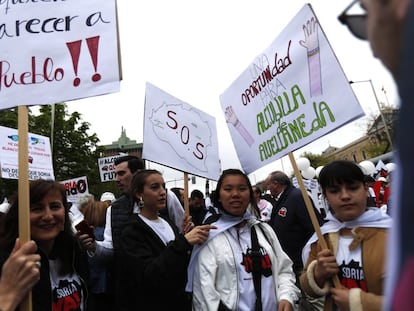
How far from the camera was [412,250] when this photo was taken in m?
0.50

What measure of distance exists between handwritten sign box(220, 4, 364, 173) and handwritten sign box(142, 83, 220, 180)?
656mm

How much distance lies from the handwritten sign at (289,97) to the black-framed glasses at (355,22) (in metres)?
1.67

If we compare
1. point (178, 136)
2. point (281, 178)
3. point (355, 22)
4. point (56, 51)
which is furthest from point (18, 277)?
point (281, 178)

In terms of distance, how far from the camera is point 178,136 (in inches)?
160

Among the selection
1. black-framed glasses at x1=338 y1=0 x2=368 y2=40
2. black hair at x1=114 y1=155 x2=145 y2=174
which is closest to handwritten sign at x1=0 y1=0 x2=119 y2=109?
black-framed glasses at x1=338 y1=0 x2=368 y2=40

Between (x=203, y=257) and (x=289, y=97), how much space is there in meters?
1.25

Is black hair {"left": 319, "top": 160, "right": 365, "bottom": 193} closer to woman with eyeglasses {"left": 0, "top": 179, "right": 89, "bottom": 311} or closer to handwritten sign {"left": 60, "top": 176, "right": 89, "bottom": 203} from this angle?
woman with eyeglasses {"left": 0, "top": 179, "right": 89, "bottom": 311}

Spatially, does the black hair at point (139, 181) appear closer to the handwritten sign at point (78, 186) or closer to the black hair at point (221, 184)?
the black hair at point (221, 184)

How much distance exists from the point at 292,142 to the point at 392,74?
225 centimetres

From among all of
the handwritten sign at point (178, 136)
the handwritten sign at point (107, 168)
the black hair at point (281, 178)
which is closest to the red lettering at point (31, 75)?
the handwritten sign at point (178, 136)

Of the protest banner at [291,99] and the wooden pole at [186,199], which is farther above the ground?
the protest banner at [291,99]

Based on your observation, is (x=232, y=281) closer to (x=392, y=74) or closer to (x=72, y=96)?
(x=72, y=96)

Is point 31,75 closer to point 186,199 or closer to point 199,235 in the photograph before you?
point 199,235

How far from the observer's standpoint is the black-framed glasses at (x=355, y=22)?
0.78m
